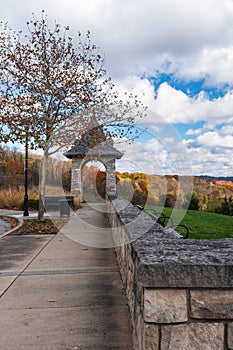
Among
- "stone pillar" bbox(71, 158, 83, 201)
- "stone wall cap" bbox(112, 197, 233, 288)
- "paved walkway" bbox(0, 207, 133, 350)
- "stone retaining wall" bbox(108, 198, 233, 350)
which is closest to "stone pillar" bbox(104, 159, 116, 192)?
Result: "stone pillar" bbox(71, 158, 83, 201)

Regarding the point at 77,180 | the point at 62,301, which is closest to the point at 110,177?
the point at 77,180

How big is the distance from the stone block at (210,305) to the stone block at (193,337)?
66 millimetres

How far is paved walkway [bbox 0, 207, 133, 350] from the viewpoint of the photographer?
330 cm

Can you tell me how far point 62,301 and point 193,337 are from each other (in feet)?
7.75

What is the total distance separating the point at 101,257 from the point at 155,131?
18.2 ft

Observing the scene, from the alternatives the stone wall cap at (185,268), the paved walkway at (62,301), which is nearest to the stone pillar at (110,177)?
the paved walkway at (62,301)

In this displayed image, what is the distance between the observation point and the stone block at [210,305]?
2260 mm

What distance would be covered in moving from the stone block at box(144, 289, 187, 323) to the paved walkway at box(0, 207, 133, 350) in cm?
107

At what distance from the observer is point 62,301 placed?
14.1 ft

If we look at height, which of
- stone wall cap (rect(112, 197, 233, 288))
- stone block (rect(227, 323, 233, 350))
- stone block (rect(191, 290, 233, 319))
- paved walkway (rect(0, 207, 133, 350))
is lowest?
paved walkway (rect(0, 207, 133, 350))

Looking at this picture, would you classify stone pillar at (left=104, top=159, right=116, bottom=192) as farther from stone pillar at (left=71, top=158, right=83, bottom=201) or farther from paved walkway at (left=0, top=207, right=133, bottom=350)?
paved walkway at (left=0, top=207, right=133, bottom=350)

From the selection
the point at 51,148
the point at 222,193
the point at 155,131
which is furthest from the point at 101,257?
the point at 222,193

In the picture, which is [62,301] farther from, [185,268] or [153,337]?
[185,268]

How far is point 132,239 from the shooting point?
3.52 metres
